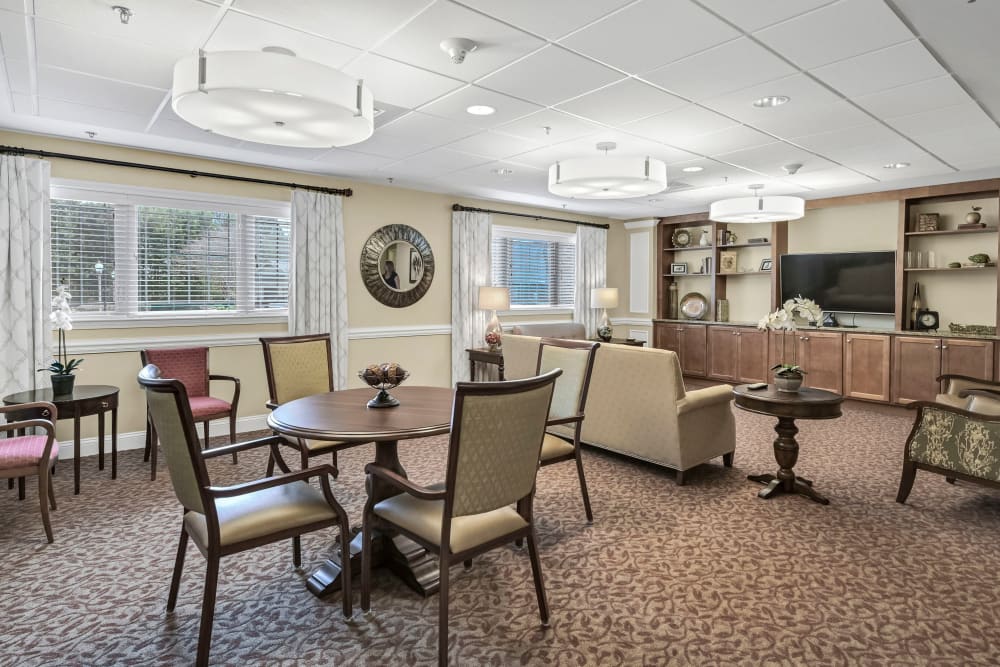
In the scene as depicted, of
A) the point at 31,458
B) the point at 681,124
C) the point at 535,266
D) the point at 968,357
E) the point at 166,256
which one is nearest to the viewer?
the point at 31,458

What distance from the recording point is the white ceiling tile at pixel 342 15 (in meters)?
2.38

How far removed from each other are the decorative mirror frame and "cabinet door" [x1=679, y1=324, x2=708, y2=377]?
4.19 metres

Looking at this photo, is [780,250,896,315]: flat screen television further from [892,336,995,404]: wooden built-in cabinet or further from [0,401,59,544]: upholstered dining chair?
[0,401,59,544]: upholstered dining chair

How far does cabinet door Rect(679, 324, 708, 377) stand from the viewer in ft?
27.3

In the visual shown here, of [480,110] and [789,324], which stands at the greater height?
[480,110]

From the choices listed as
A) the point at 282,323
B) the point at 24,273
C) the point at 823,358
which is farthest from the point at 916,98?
the point at 24,273

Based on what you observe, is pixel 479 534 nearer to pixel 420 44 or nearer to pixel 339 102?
pixel 339 102

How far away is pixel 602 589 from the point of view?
2543 mm

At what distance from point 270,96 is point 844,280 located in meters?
7.12

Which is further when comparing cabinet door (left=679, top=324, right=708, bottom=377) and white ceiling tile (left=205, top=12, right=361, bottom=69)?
cabinet door (left=679, top=324, right=708, bottom=377)

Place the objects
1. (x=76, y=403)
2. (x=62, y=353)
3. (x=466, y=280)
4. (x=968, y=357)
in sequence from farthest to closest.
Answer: (x=466, y=280)
(x=968, y=357)
(x=62, y=353)
(x=76, y=403)

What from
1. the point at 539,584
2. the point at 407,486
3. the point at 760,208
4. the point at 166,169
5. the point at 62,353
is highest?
the point at 166,169

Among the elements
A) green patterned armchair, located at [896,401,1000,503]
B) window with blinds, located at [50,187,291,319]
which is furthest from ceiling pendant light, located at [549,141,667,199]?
window with blinds, located at [50,187,291,319]

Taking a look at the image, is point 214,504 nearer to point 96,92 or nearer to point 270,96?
point 270,96
